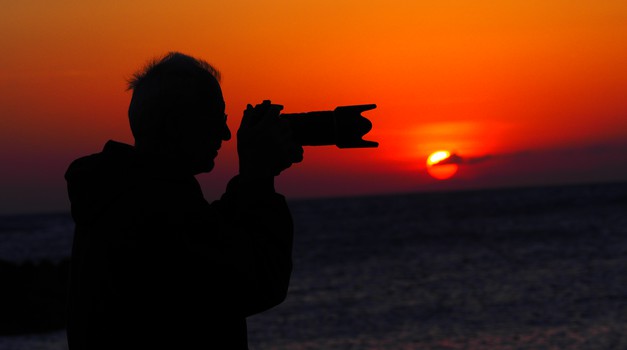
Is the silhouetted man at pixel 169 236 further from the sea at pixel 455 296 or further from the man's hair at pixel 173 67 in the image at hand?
the sea at pixel 455 296

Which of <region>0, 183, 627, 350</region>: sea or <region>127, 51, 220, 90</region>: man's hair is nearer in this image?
<region>127, 51, 220, 90</region>: man's hair

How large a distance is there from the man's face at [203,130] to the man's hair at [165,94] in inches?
0.6

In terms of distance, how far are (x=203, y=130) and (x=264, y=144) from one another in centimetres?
14

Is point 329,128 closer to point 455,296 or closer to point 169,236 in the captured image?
point 169,236

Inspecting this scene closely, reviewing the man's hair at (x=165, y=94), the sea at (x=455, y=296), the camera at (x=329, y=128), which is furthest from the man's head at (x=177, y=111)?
the sea at (x=455, y=296)

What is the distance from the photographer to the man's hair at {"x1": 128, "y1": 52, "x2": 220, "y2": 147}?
188 centimetres

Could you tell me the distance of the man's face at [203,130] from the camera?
6.24 ft

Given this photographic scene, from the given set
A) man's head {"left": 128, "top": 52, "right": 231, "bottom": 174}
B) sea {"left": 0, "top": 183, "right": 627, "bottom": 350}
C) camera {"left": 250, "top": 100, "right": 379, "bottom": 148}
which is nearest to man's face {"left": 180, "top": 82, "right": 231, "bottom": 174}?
man's head {"left": 128, "top": 52, "right": 231, "bottom": 174}

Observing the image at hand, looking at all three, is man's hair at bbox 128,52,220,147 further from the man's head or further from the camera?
the camera

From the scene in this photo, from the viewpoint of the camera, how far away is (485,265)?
32.2m

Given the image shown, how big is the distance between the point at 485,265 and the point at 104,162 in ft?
103

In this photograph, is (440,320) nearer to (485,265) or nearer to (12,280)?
(12,280)

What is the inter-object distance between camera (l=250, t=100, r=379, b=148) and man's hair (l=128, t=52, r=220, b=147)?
26 centimetres

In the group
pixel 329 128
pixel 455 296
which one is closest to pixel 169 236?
pixel 329 128
